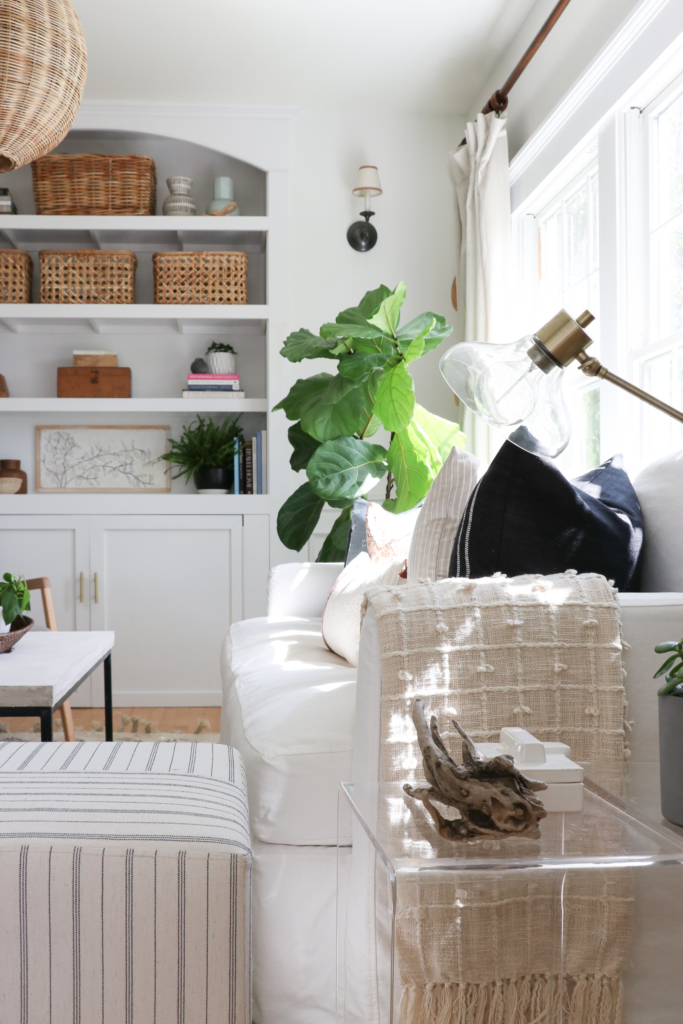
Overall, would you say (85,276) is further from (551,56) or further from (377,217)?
(551,56)

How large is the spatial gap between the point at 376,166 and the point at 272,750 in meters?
3.36

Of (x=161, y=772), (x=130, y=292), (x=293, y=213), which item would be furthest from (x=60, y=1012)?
(x=293, y=213)

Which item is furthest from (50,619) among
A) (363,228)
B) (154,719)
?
(363,228)

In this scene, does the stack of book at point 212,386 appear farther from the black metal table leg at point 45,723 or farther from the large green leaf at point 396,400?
the black metal table leg at point 45,723

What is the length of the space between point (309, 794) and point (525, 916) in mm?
657

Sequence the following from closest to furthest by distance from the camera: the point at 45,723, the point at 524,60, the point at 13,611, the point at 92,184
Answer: the point at 45,723, the point at 13,611, the point at 524,60, the point at 92,184

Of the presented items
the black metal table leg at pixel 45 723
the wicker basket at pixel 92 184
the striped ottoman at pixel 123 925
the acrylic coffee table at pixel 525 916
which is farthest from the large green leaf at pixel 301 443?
the acrylic coffee table at pixel 525 916

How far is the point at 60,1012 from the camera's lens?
0.98 meters

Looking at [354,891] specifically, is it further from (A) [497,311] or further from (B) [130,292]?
(B) [130,292]

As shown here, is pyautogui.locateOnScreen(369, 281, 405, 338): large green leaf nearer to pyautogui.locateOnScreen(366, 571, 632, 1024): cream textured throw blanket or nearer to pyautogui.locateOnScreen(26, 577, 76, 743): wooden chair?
pyautogui.locateOnScreen(26, 577, 76, 743): wooden chair

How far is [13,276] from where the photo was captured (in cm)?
379

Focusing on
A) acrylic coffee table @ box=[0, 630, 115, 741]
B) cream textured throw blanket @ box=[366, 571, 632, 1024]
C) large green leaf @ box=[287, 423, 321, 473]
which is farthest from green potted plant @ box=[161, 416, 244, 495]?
cream textured throw blanket @ box=[366, 571, 632, 1024]

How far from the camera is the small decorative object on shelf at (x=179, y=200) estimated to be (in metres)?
3.81

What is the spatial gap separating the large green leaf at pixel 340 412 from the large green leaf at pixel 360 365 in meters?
0.03
